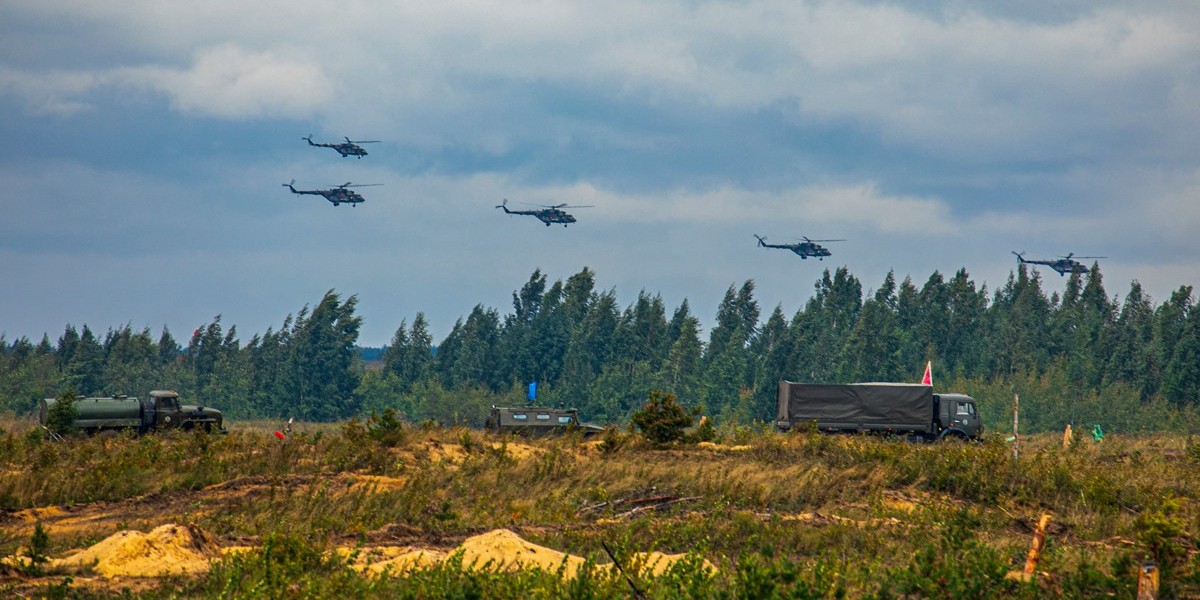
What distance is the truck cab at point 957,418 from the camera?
1677 inches

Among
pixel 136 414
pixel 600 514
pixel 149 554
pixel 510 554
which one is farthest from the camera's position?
pixel 136 414

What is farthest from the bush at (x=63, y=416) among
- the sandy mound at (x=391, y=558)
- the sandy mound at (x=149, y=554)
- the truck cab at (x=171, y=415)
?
the sandy mound at (x=391, y=558)

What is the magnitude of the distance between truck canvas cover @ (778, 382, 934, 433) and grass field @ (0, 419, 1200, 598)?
9029 millimetres

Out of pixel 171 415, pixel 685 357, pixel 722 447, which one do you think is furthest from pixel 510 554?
pixel 685 357

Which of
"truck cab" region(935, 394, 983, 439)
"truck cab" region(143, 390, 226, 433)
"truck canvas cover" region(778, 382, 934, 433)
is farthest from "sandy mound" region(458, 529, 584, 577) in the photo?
"truck cab" region(935, 394, 983, 439)

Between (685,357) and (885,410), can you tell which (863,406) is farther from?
(685,357)

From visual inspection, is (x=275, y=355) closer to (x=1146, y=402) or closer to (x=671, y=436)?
(x=1146, y=402)

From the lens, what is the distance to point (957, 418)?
42656mm

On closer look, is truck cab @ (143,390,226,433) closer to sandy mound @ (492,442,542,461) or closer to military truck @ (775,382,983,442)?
sandy mound @ (492,442,542,461)

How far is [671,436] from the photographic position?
106 ft

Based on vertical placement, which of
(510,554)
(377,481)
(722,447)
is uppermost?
(722,447)

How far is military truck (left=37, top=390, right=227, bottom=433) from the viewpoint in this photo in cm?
3762

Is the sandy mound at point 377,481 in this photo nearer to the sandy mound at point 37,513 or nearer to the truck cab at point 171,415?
the sandy mound at point 37,513

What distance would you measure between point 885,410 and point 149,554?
31.4 m
